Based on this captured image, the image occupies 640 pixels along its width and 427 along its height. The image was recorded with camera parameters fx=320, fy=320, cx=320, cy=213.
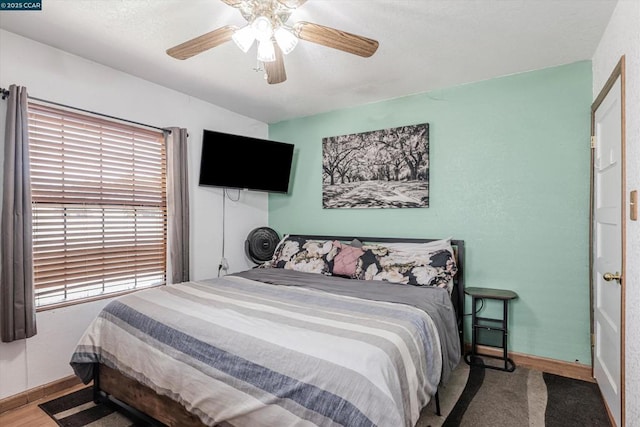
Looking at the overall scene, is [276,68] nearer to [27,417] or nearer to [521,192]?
[521,192]

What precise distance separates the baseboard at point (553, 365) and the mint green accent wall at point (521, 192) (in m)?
0.05

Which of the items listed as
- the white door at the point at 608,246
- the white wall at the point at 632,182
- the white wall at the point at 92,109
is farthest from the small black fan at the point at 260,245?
the white wall at the point at 632,182

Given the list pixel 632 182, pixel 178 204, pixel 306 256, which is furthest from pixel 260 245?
pixel 632 182

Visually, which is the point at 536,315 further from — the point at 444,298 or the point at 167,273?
the point at 167,273

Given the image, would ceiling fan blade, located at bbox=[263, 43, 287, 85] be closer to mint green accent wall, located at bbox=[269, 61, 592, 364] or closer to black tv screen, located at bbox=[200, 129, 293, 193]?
black tv screen, located at bbox=[200, 129, 293, 193]

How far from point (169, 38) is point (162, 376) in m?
2.17

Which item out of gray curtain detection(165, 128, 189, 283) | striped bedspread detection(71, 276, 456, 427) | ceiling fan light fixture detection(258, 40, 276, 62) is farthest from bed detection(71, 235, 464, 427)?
ceiling fan light fixture detection(258, 40, 276, 62)

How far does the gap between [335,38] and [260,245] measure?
2.61 m

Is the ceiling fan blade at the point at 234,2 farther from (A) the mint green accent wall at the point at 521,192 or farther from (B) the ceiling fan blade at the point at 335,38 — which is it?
(A) the mint green accent wall at the point at 521,192

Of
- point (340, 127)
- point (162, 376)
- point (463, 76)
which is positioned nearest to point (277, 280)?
point (162, 376)

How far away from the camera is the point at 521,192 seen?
2.72 m

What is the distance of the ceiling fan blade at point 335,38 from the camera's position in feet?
5.52

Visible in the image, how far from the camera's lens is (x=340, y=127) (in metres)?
3.71

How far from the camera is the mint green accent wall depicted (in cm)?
253
